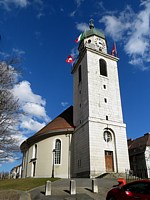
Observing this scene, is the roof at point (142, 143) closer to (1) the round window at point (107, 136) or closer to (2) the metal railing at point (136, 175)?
(2) the metal railing at point (136, 175)

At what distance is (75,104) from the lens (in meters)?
30.8

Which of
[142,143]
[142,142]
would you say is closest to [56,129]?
[142,143]

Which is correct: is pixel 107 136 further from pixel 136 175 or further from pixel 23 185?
pixel 23 185

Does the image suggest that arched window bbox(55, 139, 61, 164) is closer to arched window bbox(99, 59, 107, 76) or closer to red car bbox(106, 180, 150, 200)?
arched window bbox(99, 59, 107, 76)

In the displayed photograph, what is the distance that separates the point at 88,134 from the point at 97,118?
103 inches

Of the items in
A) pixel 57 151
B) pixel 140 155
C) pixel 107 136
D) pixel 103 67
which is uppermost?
pixel 103 67

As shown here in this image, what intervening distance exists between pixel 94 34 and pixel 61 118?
16403 millimetres

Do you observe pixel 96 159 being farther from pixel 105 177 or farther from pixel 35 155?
pixel 35 155

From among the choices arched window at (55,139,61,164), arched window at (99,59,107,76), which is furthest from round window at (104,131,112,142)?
arched window at (99,59,107,76)

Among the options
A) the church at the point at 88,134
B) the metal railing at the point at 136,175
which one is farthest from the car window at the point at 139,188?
the church at the point at 88,134

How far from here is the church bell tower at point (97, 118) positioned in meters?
22.9

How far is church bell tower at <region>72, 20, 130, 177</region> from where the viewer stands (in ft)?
75.2

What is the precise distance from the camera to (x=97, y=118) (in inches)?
976

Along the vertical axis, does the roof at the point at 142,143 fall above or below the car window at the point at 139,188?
above
